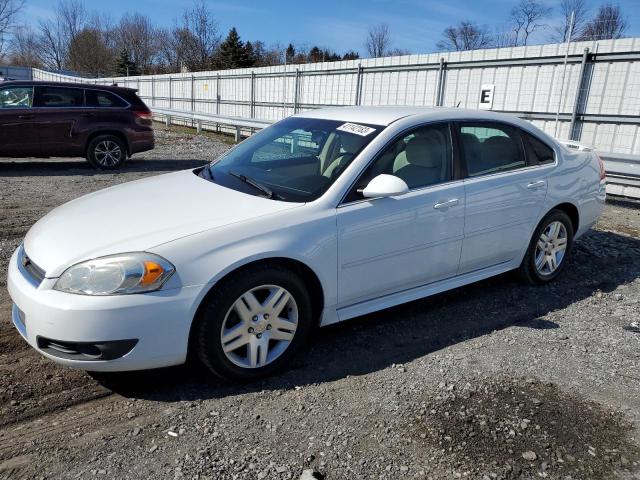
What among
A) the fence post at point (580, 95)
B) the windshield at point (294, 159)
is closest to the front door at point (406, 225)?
the windshield at point (294, 159)

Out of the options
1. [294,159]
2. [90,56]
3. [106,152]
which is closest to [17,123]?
[106,152]

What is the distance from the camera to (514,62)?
10.5 metres

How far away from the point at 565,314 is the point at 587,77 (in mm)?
6695

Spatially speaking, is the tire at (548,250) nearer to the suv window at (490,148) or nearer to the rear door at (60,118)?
the suv window at (490,148)

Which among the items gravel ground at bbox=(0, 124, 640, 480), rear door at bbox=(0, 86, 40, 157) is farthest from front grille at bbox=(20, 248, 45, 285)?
rear door at bbox=(0, 86, 40, 157)

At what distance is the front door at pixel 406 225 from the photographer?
11.3ft

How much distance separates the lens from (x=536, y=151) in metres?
4.65

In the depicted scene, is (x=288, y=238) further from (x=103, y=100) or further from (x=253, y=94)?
(x=253, y=94)

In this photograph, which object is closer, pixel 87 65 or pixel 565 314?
pixel 565 314

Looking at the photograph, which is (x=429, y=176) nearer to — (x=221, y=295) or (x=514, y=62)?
(x=221, y=295)

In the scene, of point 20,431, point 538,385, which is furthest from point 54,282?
point 538,385

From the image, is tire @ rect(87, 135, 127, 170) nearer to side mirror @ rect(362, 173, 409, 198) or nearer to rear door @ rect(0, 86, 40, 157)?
rear door @ rect(0, 86, 40, 157)

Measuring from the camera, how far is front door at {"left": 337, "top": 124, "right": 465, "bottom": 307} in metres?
3.45

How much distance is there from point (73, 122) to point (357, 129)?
335 inches
